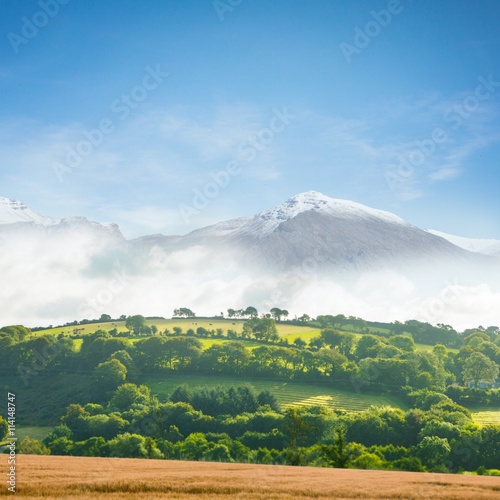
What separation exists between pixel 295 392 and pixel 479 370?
7001cm

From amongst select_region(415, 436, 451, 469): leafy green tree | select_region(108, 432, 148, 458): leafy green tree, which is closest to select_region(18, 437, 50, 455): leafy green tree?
select_region(108, 432, 148, 458): leafy green tree

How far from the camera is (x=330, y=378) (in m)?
176

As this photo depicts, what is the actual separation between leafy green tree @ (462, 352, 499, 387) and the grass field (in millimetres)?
41799

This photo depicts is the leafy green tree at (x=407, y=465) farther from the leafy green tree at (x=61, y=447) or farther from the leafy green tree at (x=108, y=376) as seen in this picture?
the leafy green tree at (x=108, y=376)

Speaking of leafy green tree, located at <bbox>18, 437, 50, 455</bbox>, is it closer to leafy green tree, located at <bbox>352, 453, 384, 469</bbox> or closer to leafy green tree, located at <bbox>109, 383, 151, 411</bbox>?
leafy green tree, located at <bbox>109, 383, 151, 411</bbox>

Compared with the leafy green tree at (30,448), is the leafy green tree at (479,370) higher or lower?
higher

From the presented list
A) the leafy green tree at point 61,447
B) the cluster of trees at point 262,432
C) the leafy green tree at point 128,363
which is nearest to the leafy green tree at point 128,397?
the cluster of trees at point 262,432

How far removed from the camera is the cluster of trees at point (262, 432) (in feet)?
335

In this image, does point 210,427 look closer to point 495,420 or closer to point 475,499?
point 495,420

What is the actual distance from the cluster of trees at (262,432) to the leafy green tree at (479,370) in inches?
1587

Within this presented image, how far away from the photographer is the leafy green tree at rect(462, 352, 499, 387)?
18862cm

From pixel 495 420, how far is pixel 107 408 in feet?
350

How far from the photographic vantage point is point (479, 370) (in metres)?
190

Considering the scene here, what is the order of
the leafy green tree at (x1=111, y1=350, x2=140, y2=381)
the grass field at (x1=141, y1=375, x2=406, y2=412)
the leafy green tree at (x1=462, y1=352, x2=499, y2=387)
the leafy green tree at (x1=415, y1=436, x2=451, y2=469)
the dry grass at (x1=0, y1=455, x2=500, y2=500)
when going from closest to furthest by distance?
the dry grass at (x1=0, y1=455, x2=500, y2=500) < the leafy green tree at (x1=415, y1=436, x2=451, y2=469) < the grass field at (x1=141, y1=375, x2=406, y2=412) < the leafy green tree at (x1=462, y1=352, x2=499, y2=387) < the leafy green tree at (x1=111, y1=350, x2=140, y2=381)
